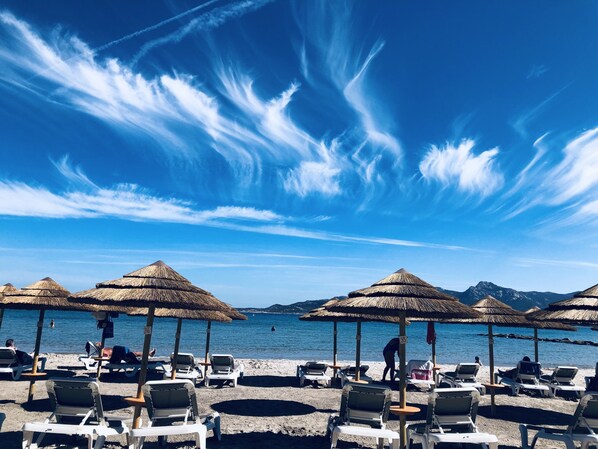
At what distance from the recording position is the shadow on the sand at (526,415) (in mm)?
9375

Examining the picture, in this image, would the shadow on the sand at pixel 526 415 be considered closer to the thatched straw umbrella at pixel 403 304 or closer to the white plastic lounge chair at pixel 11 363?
the thatched straw umbrella at pixel 403 304

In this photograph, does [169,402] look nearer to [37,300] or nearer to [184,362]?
[37,300]

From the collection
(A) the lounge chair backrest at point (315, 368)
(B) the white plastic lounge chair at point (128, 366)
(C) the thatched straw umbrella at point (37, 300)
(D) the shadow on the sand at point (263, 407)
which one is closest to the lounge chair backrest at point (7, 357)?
(B) the white plastic lounge chair at point (128, 366)

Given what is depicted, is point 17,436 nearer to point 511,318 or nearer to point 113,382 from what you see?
point 113,382

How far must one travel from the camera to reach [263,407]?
972 cm

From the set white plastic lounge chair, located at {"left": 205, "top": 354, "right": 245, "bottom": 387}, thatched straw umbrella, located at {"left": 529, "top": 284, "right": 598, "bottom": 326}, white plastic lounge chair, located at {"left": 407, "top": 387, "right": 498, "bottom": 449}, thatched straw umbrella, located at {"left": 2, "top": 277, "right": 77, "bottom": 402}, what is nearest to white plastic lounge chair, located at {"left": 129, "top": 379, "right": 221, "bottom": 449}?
white plastic lounge chair, located at {"left": 407, "top": 387, "right": 498, "bottom": 449}

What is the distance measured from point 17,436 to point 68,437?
Result: 0.73 meters

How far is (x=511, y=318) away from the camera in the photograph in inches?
415

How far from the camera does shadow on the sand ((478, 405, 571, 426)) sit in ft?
30.8

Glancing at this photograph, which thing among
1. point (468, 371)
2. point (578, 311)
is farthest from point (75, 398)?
point (468, 371)

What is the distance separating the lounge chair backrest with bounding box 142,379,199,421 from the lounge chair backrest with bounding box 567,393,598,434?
5624mm

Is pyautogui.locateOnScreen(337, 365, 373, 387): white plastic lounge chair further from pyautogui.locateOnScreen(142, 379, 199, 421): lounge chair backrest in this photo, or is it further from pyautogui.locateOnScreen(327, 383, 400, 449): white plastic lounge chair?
pyautogui.locateOnScreen(142, 379, 199, 421): lounge chair backrest

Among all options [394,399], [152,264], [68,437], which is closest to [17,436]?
[68,437]

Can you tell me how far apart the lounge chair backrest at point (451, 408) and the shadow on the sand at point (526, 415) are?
140 inches
